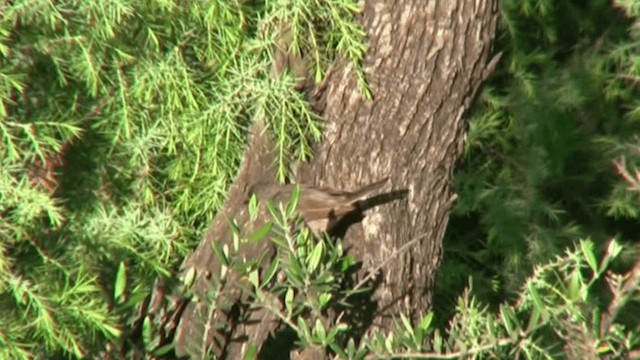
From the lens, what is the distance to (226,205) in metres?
2.66

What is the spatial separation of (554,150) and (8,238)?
1.95m

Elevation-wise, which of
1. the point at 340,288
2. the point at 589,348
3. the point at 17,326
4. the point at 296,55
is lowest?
the point at 17,326

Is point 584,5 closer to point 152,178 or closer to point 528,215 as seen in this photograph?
point 528,215

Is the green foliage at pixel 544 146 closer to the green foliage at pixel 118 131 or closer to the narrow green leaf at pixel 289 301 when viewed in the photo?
the green foliage at pixel 118 131

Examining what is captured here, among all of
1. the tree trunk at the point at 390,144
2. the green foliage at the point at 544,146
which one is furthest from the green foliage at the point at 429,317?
the green foliage at the point at 544,146

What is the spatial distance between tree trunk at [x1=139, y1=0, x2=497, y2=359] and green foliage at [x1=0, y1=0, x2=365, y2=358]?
0.06 m

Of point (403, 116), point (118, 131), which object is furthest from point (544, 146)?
point (118, 131)

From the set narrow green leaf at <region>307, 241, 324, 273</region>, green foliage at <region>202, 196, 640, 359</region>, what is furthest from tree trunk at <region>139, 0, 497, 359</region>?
narrow green leaf at <region>307, 241, 324, 273</region>

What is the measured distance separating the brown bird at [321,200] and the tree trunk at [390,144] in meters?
0.05

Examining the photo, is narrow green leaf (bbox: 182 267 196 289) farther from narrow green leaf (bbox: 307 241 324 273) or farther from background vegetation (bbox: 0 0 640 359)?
narrow green leaf (bbox: 307 241 324 273)

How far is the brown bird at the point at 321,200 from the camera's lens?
8.30 ft

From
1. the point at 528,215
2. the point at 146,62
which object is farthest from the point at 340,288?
the point at 528,215

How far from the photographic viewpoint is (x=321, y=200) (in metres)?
2.54

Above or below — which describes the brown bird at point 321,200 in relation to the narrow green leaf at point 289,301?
above
